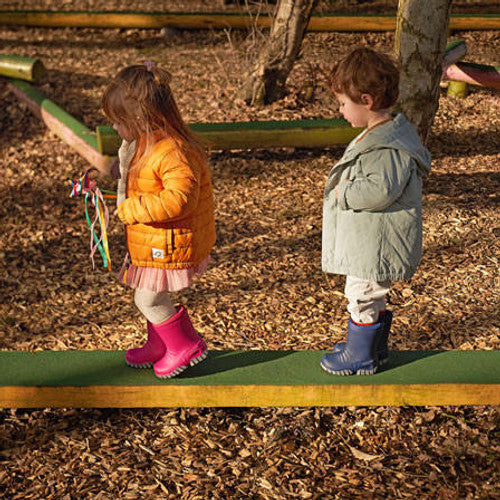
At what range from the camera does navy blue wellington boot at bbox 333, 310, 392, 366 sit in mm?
3110

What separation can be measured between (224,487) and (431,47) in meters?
3.98

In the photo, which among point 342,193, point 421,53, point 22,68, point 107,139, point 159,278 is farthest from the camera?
point 22,68

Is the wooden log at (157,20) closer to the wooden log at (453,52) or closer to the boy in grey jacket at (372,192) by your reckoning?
the wooden log at (453,52)

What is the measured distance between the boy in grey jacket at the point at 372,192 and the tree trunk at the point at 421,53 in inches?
116

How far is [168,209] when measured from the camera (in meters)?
2.63

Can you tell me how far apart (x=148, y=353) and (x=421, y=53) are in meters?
3.55

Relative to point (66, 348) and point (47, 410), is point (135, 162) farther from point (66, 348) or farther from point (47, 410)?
point (66, 348)

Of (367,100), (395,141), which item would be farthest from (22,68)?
(395,141)

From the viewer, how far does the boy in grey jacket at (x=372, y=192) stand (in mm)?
2623

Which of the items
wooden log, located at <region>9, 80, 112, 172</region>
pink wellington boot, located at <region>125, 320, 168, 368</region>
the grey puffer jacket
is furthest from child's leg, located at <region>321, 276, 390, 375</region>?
wooden log, located at <region>9, 80, 112, 172</region>

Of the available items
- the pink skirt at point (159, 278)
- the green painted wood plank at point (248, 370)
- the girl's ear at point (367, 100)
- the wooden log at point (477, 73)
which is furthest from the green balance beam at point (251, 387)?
the wooden log at point (477, 73)

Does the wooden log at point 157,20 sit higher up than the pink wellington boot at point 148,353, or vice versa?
the wooden log at point 157,20

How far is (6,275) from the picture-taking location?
491 cm

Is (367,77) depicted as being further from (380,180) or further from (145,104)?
(145,104)
